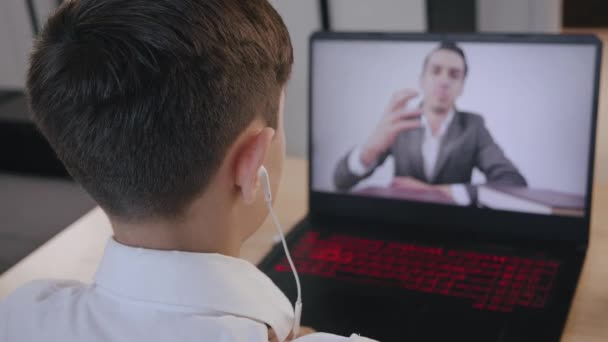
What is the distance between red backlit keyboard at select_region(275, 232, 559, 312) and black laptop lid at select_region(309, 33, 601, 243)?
0.08 m

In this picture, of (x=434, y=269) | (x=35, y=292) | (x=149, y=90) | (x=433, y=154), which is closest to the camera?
(x=149, y=90)

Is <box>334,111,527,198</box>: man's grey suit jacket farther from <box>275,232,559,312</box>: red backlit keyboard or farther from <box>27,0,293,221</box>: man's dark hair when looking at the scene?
<box>27,0,293,221</box>: man's dark hair

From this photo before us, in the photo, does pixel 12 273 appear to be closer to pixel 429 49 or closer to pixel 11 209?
pixel 429 49

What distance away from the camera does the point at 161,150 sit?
0.70 meters

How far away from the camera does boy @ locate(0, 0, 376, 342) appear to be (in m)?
0.67

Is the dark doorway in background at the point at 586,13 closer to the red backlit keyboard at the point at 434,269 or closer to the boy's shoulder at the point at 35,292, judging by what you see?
the red backlit keyboard at the point at 434,269

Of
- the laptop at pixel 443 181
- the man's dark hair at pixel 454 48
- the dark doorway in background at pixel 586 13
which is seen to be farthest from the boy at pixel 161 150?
the dark doorway in background at pixel 586 13

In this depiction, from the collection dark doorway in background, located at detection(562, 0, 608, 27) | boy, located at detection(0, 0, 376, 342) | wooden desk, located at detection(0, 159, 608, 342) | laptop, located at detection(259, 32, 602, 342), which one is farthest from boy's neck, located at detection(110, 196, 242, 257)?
dark doorway in background, located at detection(562, 0, 608, 27)

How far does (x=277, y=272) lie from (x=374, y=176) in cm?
25

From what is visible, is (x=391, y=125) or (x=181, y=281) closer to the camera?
(x=181, y=281)

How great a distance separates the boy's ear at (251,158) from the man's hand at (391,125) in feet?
1.91

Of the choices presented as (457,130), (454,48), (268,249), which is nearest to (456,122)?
(457,130)

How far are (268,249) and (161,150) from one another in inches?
24.2

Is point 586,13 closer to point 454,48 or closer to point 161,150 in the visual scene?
point 454,48
